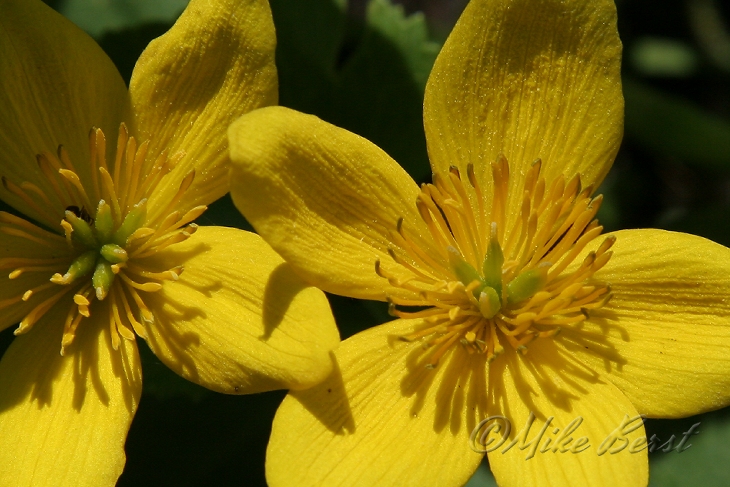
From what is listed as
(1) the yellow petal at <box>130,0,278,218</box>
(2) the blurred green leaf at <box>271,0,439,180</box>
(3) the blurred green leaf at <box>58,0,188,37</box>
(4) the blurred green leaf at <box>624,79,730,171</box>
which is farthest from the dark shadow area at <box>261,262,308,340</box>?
(4) the blurred green leaf at <box>624,79,730,171</box>

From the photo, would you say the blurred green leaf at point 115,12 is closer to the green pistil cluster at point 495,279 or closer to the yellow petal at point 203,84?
the yellow petal at point 203,84

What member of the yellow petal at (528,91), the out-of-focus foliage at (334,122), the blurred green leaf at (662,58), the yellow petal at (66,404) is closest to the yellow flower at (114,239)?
the yellow petal at (66,404)

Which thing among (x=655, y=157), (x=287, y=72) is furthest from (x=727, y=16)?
(x=287, y=72)

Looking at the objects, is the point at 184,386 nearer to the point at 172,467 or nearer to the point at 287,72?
the point at 172,467

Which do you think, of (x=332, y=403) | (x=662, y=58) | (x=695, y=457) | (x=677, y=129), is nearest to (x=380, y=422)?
(x=332, y=403)

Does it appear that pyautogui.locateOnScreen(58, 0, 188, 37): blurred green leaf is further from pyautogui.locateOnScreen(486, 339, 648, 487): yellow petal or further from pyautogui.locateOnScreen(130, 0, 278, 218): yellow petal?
pyautogui.locateOnScreen(486, 339, 648, 487): yellow petal

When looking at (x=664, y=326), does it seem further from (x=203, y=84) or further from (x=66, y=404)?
(x=66, y=404)

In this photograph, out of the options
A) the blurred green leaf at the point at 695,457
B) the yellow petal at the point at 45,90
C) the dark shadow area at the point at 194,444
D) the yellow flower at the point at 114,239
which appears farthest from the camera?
the blurred green leaf at the point at 695,457

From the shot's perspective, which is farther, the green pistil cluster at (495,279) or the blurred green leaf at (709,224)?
the blurred green leaf at (709,224)

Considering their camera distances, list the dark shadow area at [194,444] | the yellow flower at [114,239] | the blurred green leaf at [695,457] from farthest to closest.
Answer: the blurred green leaf at [695,457] < the dark shadow area at [194,444] < the yellow flower at [114,239]
